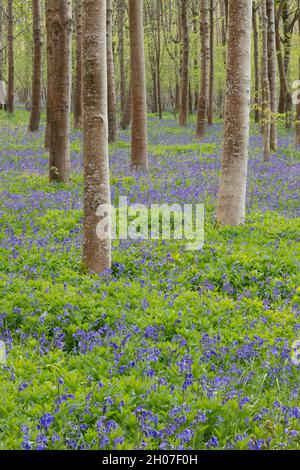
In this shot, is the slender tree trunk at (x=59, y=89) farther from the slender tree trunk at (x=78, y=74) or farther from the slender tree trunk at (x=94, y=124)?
the slender tree trunk at (x=78, y=74)

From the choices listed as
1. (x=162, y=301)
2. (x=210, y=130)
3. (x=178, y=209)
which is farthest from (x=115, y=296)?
(x=210, y=130)

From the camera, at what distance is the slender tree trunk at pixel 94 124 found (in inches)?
257

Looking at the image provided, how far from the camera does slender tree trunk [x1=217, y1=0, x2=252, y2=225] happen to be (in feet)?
28.8

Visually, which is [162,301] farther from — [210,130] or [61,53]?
[210,130]

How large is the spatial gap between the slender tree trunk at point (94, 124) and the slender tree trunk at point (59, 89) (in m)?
5.96

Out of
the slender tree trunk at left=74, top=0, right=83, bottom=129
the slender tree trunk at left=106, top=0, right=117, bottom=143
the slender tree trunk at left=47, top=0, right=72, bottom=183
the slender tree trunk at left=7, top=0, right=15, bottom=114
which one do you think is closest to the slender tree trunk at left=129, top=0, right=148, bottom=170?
the slender tree trunk at left=47, top=0, right=72, bottom=183

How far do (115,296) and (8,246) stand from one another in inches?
97.8

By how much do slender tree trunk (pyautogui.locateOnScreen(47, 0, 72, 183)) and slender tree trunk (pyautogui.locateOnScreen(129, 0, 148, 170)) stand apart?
212 centimetres

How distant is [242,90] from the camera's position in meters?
8.94

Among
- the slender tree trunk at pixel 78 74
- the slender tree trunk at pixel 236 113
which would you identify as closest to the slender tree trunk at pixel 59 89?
the slender tree trunk at pixel 236 113

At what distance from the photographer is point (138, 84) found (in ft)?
46.9

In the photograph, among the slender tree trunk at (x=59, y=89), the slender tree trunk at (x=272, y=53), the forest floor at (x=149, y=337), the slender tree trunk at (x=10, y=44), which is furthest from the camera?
the slender tree trunk at (x=10, y=44)

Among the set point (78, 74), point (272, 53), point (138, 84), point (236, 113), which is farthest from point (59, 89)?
point (78, 74)

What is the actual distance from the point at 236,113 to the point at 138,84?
596 centimetres
